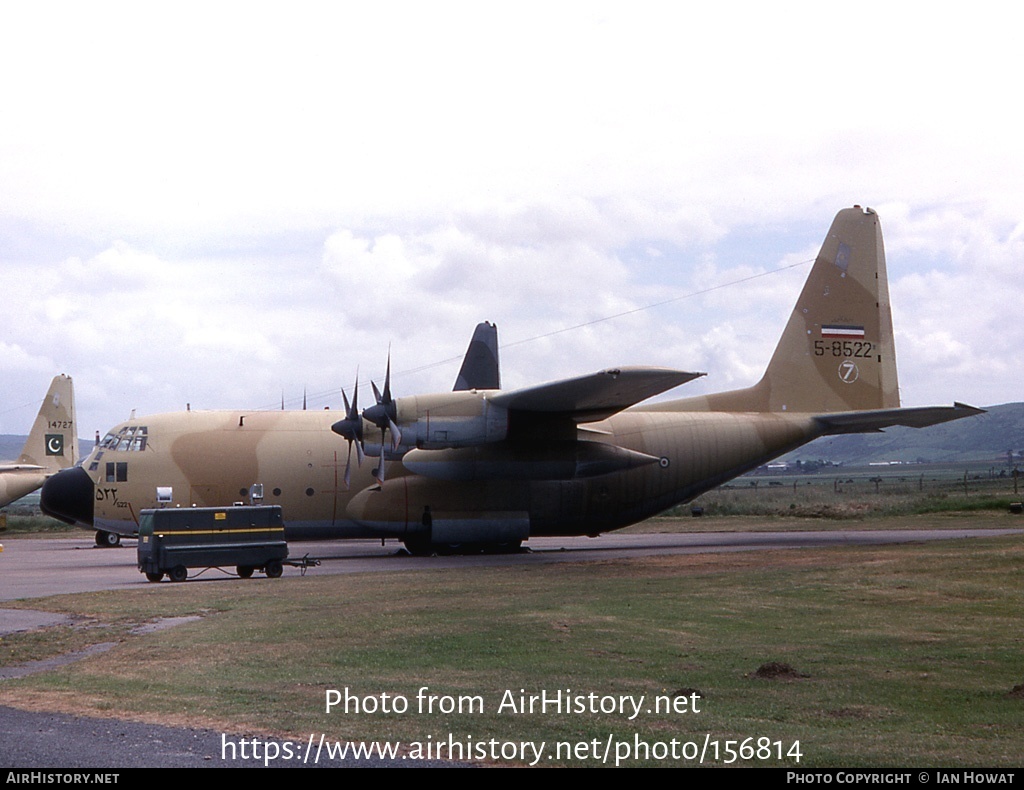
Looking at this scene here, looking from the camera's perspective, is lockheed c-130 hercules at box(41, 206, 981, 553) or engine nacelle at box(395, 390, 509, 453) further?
lockheed c-130 hercules at box(41, 206, 981, 553)

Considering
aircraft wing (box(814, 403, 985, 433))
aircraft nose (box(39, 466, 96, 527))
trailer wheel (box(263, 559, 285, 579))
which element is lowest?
trailer wheel (box(263, 559, 285, 579))

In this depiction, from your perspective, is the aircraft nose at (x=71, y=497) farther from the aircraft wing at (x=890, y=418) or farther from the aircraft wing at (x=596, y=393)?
the aircraft wing at (x=890, y=418)

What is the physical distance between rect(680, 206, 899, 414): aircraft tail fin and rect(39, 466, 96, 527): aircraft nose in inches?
699

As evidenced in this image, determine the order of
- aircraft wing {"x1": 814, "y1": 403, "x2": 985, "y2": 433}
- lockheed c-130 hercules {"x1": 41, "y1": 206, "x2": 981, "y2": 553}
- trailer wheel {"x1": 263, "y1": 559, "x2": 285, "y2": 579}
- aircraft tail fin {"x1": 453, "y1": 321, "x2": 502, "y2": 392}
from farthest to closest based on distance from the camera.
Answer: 1. aircraft tail fin {"x1": 453, "y1": 321, "x2": 502, "y2": 392}
2. aircraft wing {"x1": 814, "y1": 403, "x2": 985, "y2": 433}
3. lockheed c-130 hercules {"x1": 41, "y1": 206, "x2": 981, "y2": 553}
4. trailer wheel {"x1": 263, "y1": 559, "x2": 285, "y2": 579}

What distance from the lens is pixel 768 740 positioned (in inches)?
337

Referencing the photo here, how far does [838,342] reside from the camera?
34.3 m

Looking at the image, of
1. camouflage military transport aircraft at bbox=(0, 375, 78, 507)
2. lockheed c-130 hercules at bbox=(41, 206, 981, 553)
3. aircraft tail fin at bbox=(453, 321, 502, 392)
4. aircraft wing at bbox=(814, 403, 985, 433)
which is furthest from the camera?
camouflage military transport aircraft at bbox=(0, 375, 78, 507)

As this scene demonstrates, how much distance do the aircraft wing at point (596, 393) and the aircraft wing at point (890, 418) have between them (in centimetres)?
754

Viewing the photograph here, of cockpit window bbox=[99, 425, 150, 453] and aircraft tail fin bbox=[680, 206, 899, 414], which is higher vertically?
aircraft tail fin bbox=[680, 206, 899, 414]

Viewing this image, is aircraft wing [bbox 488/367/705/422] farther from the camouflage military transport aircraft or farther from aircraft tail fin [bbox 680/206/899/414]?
the camouflage military transport aircraft

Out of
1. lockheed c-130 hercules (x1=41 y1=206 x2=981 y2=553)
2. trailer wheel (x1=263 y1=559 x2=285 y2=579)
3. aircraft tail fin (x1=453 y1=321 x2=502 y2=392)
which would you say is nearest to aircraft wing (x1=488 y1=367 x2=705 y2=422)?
lockheed c-130 hercules (x1=41 y1=206 x2=981 y2=553)

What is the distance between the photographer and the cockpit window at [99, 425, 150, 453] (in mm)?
30312

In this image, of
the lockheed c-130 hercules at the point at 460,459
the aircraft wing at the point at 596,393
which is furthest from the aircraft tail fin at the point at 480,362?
the aircraft wing at the point at 596,393

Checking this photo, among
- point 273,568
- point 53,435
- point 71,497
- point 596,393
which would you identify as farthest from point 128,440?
point 53,435
